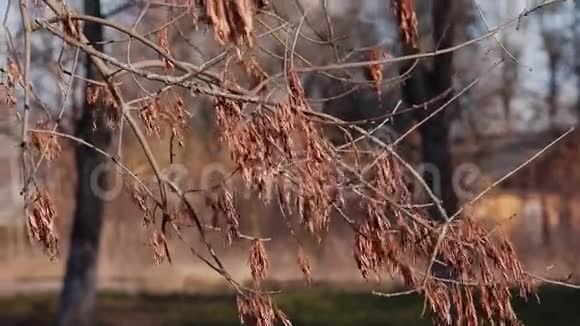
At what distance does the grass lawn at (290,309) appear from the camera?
42.2 ft

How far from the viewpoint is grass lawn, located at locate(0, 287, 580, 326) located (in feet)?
42.2

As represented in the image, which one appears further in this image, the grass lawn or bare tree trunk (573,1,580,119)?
the grass lawn

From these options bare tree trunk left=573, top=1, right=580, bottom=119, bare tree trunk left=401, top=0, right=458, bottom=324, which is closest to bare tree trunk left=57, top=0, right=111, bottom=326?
bare tree trunk left=401, top=0, right=458, bottom=324

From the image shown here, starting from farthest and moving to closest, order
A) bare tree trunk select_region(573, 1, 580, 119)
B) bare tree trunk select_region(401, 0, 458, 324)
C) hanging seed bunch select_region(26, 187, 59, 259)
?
bare tree trunk select_region(573, 1, 580, 119) < bare tree trunk select_region(401, 0, 458, 324) < hanging seed bunch select_region(26, 187, 59, 259)

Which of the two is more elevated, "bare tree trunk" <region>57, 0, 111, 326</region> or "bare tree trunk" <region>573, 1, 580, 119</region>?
"bare tree trunk" <region>573, 1, 580, 119</region>

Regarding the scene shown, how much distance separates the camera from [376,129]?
13.2ft

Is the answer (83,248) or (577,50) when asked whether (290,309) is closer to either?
(83,248)

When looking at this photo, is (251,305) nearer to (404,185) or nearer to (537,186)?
(404,185)

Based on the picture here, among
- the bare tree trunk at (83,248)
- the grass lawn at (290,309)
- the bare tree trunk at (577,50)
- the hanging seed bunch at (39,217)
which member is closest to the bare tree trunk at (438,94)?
the bare tree trunk at (577,50)

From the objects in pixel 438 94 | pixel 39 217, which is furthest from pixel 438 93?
pixel 39 217

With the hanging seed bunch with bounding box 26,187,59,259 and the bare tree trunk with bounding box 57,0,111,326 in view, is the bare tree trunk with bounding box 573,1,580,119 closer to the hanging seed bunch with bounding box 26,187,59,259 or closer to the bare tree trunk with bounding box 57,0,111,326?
the bare tree trunk with bounding box 57,0,111,326

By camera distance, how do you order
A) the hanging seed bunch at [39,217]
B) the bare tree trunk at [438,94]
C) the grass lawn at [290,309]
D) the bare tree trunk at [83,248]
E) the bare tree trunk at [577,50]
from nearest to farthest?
the hanging seed bunch at [39,217] < the bare tree trunk at [438,94] < the bare tree trunk at [83,248] < the bare tree trunk at [577,50] < the grass lawn at [290,309]

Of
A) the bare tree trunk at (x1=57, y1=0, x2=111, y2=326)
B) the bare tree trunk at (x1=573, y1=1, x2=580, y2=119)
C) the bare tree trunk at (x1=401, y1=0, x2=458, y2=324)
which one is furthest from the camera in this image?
the bare tree trunk at (x1=573, y1=1, x2=580, y2=119)

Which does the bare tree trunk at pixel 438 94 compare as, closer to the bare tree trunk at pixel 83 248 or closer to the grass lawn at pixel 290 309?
the grass lawn at pixel 290 309
